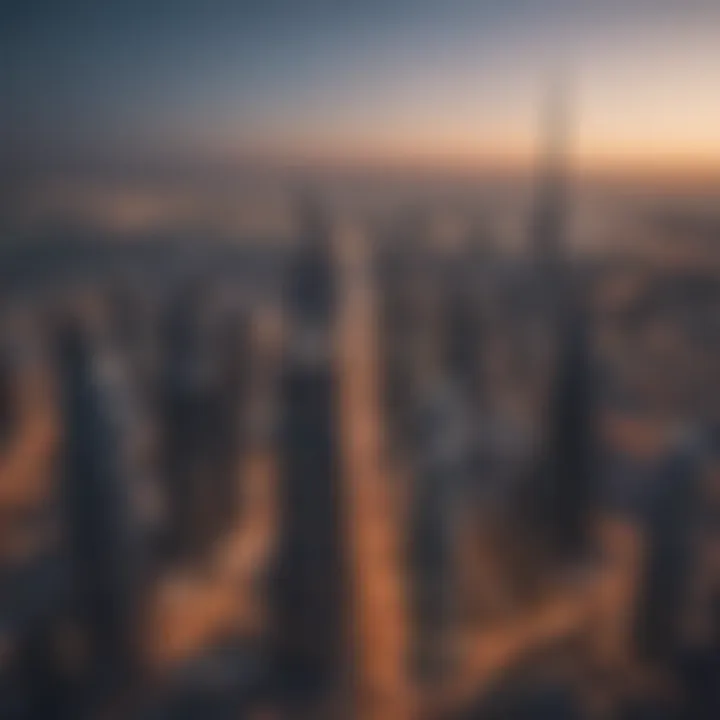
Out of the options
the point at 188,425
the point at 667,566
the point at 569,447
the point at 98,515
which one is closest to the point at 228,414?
the point at 188,425

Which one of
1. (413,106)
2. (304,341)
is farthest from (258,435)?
(413,106)

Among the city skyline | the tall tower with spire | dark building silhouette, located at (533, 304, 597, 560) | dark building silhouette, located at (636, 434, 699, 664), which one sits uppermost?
the city skyline

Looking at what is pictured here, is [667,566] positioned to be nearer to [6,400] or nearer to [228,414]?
[228,414]

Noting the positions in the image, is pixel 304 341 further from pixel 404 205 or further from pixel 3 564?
pixel 3 564

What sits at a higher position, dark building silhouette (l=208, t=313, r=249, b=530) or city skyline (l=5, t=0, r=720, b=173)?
city skyline (l=5, t=0, r=720, b=173)

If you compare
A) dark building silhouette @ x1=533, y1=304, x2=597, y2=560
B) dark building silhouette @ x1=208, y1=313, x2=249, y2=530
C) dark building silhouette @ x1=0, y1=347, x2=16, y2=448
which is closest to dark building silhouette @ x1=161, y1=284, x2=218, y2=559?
dark building silhouette @ x1=208, y1=313, x2=249, y2=530

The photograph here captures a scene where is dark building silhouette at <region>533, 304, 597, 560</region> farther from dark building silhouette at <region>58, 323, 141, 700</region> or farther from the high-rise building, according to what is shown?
dark building silhouette at <region>58, 323, 141, 700</region>

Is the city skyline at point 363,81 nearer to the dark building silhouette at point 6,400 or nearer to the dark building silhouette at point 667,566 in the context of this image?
the dark building silhouette at point 6,400

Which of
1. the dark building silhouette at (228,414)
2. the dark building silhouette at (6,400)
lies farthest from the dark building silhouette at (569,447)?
the dark building silhouette at (6,400)

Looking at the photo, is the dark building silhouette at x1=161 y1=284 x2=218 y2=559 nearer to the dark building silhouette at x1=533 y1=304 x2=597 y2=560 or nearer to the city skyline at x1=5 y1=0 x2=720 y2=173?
the city skyline at x1=5 y1=0 x2=720 y2=173
